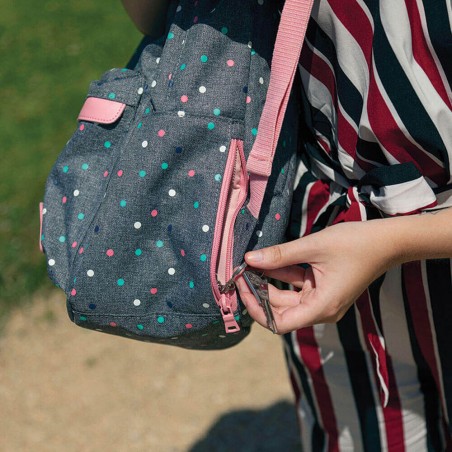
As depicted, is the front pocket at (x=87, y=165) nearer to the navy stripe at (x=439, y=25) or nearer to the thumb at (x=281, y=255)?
the thumb at (x=281, y=255)

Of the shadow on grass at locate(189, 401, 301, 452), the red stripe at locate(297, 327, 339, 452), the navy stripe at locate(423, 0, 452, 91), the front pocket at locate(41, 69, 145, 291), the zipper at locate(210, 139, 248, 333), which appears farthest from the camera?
the shadow on grass at locate(189, 401, 301, 452)

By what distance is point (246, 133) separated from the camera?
1.39m

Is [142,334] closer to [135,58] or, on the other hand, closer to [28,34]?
[135,58]

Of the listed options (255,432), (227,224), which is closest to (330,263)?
(227,224)

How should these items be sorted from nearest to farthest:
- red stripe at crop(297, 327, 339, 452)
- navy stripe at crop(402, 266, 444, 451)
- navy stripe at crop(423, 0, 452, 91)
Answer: navy stripe at crop(423, 0, 452, 91)
navy stripe at crop(402, 266, 444, 451)
red stripe at crop(297, 327, 339, 452)

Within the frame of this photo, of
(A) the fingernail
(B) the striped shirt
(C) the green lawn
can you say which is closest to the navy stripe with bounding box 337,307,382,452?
(B) the striped shirt

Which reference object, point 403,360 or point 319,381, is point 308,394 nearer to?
point 319,381

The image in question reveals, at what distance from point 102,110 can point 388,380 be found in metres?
0.80

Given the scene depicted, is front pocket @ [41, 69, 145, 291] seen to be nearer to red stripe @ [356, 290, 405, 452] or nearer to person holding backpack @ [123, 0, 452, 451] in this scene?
person holding backpack @ [123, 0, 452, 451]

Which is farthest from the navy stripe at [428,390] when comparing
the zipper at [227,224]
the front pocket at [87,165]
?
the front pocket at [87,165]

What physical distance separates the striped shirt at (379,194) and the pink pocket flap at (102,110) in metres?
0.35

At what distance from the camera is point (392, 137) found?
4.33ft

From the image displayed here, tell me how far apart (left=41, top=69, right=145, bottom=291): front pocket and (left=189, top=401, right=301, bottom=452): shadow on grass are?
145 centimetres

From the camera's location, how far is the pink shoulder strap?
128 cm
